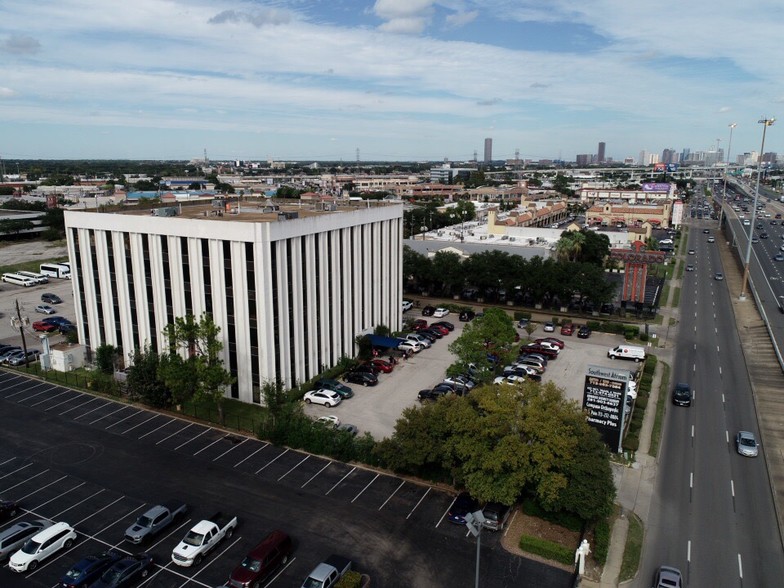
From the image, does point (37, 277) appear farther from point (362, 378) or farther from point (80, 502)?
point (80, 502)

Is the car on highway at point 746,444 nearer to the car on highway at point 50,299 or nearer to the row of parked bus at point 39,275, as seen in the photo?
the car on highway at point 50,299

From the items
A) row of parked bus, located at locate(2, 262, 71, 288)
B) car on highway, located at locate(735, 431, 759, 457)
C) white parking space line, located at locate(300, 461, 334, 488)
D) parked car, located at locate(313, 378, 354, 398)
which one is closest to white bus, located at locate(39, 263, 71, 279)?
row of parked bus, located at locate(2, 262, 71, 288)

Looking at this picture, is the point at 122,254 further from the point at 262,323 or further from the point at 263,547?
the point at 263,547

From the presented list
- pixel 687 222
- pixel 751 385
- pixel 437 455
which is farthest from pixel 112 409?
pixel 687 222

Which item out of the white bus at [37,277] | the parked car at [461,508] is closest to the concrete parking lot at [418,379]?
the parked car at [461,508]

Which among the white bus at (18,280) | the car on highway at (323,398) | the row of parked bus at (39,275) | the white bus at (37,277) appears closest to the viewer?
the car on highway at (323,398)

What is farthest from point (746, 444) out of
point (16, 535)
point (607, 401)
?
point (16, 535)

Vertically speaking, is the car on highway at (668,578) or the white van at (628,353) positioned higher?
the white van at (628,353)

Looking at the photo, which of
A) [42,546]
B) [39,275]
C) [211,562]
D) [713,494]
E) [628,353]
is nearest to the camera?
[42,546]
